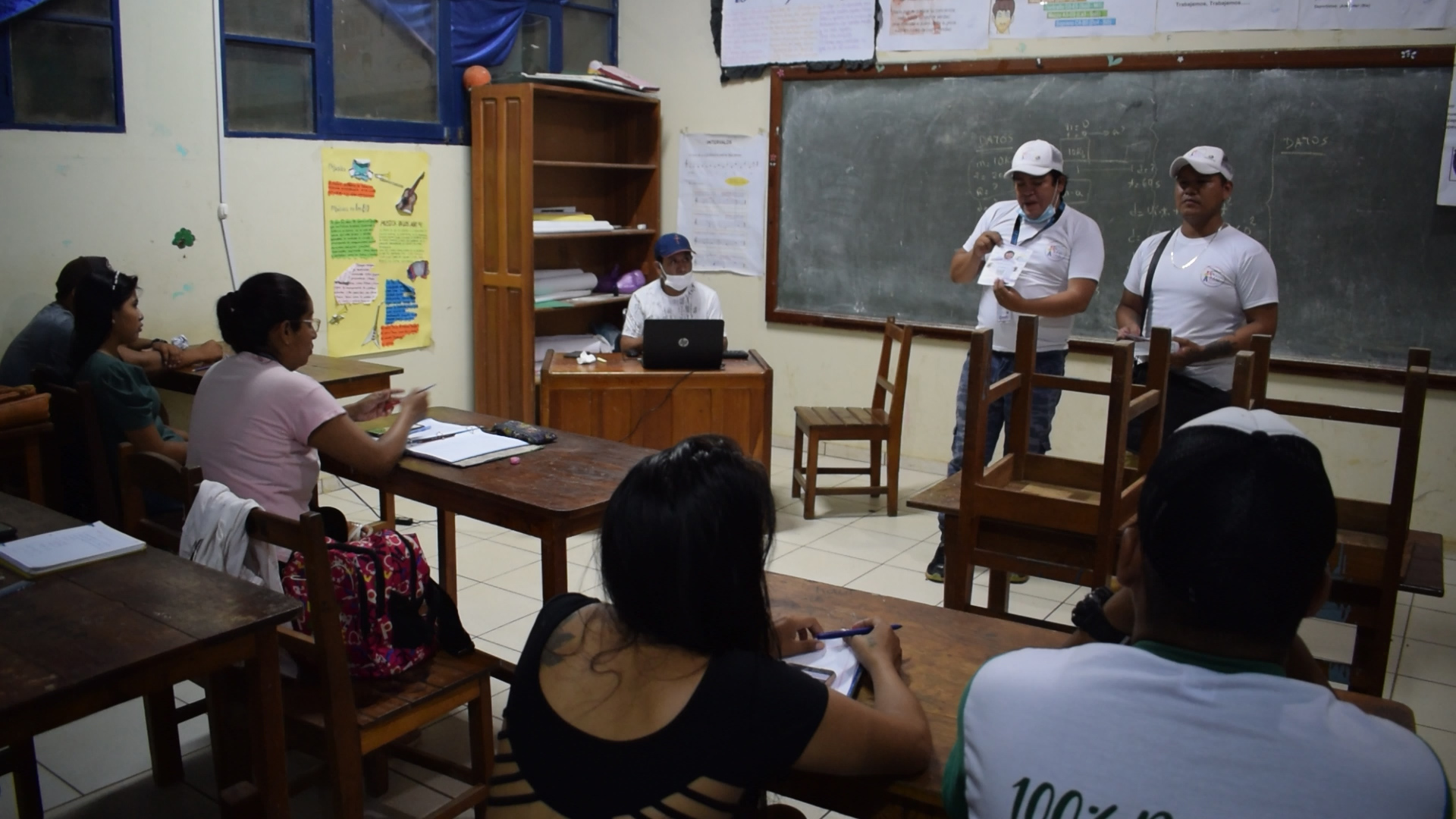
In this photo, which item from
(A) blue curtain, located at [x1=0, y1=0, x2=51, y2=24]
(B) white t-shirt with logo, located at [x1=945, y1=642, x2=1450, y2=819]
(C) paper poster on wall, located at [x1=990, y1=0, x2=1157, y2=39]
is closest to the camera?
(B) white t-shirt with logo, located at [x1=945, y1=642, x2=1450, y2=819]

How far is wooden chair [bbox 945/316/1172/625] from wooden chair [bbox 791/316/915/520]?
206 centimetres

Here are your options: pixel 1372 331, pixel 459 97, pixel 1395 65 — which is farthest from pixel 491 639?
pixel 1395 65

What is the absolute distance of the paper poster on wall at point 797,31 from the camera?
528 cm

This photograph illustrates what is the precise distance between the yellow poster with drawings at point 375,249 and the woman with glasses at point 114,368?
1.55 meters

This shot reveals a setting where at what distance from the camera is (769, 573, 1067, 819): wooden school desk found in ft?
4.18

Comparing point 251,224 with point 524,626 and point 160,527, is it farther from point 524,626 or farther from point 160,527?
point 160,527

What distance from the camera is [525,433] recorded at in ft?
9.66

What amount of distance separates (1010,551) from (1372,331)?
2.82 meters

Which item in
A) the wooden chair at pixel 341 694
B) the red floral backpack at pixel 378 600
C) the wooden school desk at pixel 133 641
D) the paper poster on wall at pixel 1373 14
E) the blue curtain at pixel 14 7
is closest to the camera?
the wooden school desk at pixel 133 641

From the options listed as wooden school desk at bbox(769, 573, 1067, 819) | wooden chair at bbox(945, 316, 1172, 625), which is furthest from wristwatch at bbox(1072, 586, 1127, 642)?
wooden chair at bbox(945, 316, 1172, 625)

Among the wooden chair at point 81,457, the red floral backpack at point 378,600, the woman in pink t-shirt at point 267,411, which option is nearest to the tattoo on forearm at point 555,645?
the red floral backpack at point 378,600

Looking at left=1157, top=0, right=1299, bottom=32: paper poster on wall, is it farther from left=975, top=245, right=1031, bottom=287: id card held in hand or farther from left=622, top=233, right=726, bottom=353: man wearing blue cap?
left=622, top=233, right=726, bottom=353: man wearing blue cap

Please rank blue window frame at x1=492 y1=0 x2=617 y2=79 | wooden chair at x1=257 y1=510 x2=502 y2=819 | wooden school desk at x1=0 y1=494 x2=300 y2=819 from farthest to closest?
1. blue window frame at x1=492 y1=0 x2=617 y2=79
2. wooden chair at x1=257 y1=510 x2=502 y2=819
3. wooden school desk at x1=0 y1=494 x2=300 y2=819

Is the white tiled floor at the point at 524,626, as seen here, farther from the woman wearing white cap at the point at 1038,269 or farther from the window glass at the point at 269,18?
the window glass at the point at 269,18
